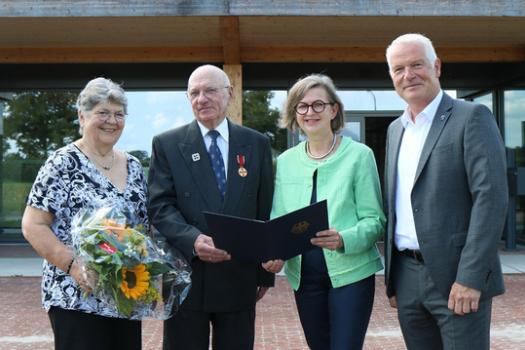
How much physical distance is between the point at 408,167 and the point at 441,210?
322 mm

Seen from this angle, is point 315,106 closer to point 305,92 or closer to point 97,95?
point 305,92

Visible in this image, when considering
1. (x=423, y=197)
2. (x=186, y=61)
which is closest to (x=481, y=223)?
(x=423, y=197)

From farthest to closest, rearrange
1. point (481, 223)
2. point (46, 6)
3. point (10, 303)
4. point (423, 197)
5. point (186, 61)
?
point (186, 61) → point (46, 6) → point (10, 303) → point (423, 197) → point (481, 223)

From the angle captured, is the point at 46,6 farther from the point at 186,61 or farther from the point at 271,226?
the point at 271,226

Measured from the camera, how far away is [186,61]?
36.1ft

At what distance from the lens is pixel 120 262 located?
271cm

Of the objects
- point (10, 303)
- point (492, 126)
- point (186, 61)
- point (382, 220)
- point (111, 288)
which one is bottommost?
point (10, 303)

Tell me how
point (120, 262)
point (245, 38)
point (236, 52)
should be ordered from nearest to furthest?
point (120, 262) < point (236, 52) < point (245, 38)

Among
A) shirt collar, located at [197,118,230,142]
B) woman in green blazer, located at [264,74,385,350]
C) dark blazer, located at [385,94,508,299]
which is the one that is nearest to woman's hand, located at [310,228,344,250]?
woman in green blazer, located at [264,74,385,350]

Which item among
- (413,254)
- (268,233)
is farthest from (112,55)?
(413,254)

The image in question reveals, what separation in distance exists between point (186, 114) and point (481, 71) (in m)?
6.33

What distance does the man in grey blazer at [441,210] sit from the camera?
2.70 m

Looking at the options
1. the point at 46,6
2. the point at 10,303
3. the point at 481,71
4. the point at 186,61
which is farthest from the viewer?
the point at 481,71

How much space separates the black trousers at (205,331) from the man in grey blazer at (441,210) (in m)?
0.87
